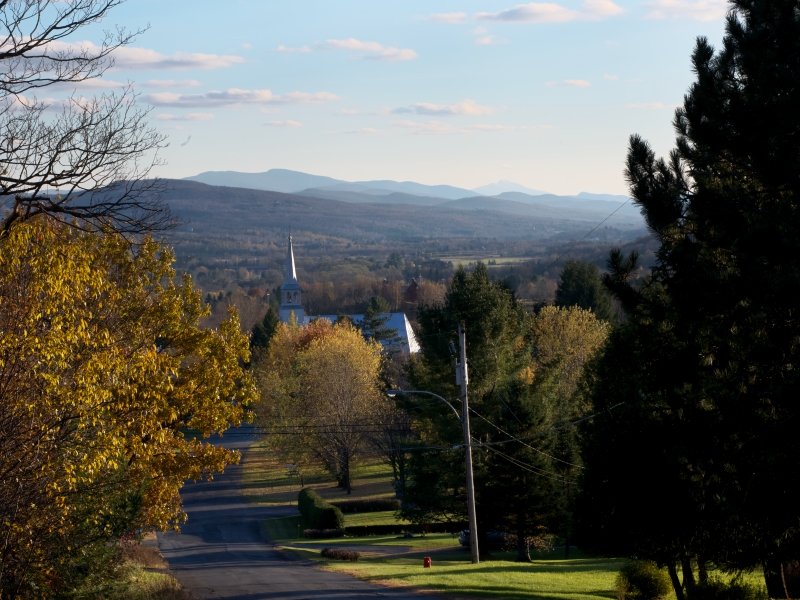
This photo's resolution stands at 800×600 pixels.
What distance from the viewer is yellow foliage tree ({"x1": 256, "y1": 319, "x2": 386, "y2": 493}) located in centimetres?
4869

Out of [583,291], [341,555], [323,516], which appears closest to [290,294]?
[583,291]

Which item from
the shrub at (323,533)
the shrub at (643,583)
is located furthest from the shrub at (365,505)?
the shrub at (643,583)

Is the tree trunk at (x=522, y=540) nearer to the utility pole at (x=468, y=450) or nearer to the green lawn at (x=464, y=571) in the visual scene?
the green lawn at (x=464, y=571)

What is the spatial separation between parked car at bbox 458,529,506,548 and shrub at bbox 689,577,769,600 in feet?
59.3

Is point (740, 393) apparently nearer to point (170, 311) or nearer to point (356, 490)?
point (170, 311)

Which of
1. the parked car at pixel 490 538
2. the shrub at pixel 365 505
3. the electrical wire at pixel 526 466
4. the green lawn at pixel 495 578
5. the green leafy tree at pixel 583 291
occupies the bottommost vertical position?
the shrub at pixel 365 505

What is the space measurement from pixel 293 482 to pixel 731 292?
51.2 m

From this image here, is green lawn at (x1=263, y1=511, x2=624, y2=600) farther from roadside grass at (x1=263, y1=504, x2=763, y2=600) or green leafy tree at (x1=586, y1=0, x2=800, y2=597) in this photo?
green leafy tree at (x1=586, y1=0, x2=800, y2=597)

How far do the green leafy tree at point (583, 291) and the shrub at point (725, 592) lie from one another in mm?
50777

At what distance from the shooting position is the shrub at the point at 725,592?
56.7ft

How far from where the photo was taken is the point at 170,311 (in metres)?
18.6

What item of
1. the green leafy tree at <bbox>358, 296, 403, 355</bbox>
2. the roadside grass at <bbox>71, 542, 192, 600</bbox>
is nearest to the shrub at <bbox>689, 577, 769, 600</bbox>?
A: the roadside grass at <bbox>71, 542, 192, 600</bbox>

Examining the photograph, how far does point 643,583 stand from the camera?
21094 millimetres

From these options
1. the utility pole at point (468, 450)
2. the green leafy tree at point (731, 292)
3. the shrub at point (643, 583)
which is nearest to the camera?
the green leafy tree at point (731, 292)
